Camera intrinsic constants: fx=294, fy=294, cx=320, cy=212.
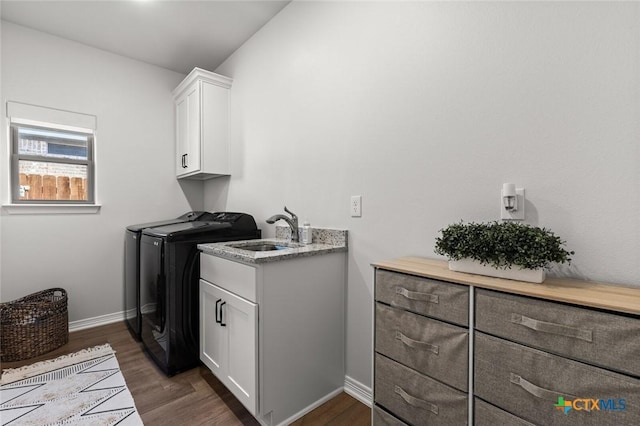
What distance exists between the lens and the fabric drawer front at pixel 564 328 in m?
0.73

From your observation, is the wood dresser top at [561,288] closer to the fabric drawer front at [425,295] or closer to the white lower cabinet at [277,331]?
the fabric drawer front at [425,295]

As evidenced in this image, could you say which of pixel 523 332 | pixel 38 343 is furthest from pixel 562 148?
pixel 38 343

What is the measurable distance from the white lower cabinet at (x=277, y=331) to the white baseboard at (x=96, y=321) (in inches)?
66.0

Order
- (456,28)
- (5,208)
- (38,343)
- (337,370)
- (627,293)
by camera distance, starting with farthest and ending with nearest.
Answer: (5,208)
(38,343)
(337,370)
(456,28)
(627,293)

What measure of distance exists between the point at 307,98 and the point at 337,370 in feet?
5.96

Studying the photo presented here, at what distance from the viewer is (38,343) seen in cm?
228

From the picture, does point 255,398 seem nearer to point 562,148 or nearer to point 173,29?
point 562,148

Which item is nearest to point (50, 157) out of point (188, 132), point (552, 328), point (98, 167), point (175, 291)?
point (98, 167)

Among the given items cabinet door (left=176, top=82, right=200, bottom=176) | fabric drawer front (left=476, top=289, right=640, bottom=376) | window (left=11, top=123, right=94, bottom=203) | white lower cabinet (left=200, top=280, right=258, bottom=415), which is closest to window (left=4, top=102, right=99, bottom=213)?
window (left=11, top=123, right=94, bottom=203)

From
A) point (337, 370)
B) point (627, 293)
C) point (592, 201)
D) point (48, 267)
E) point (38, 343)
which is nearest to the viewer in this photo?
point (627, 293)

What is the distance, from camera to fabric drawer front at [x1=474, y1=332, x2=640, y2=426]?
0.73m

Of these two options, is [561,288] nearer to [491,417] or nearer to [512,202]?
[512,202]

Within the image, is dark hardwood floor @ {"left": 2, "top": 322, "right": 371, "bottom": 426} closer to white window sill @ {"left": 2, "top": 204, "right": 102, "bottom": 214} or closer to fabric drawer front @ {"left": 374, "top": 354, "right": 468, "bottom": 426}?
fabric drawer front @ {"left": 374, "top": 354, "right": 468, "bottom": 426}

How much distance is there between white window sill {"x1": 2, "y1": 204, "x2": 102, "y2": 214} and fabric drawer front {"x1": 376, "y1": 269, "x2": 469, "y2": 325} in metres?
2.90
